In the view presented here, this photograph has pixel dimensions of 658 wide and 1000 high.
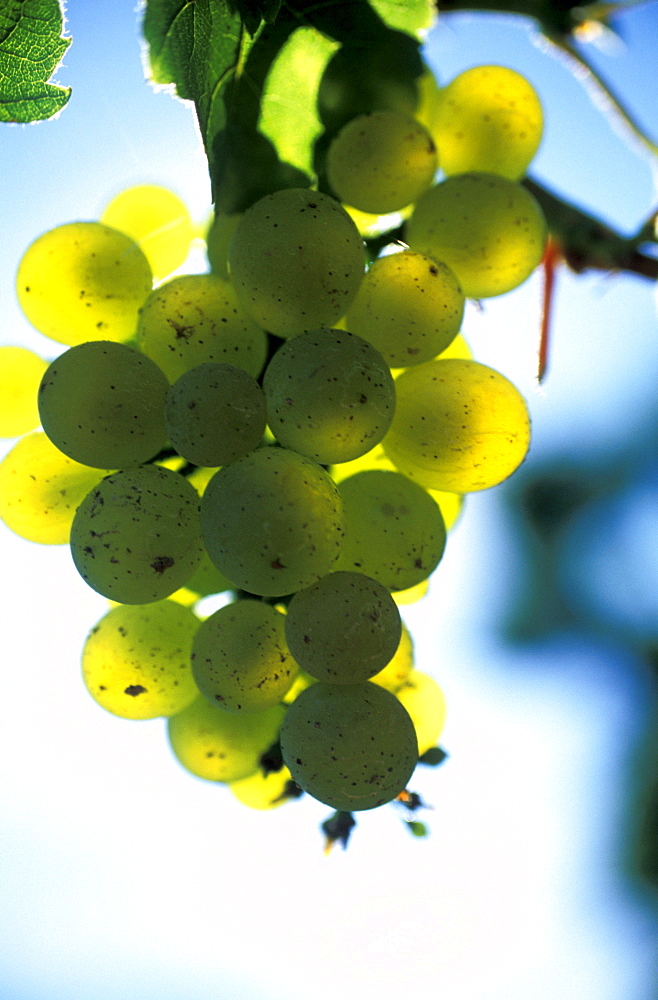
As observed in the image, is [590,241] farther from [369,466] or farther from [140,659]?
[140,659]

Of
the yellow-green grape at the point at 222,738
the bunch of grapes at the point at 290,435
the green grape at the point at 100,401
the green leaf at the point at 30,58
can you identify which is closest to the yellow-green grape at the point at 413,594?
the bunch of grapes at the point at 290,435

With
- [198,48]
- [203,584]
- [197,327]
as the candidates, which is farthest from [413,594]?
[198,48]

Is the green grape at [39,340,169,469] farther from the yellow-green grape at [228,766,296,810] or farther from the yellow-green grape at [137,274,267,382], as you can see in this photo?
the yellow-green grape at [228,766,296,810]

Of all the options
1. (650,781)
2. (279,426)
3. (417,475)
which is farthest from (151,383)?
(650,781)

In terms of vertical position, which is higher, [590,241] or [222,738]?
[590,241]

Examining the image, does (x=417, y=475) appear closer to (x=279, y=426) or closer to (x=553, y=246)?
(x=279, y=426)
